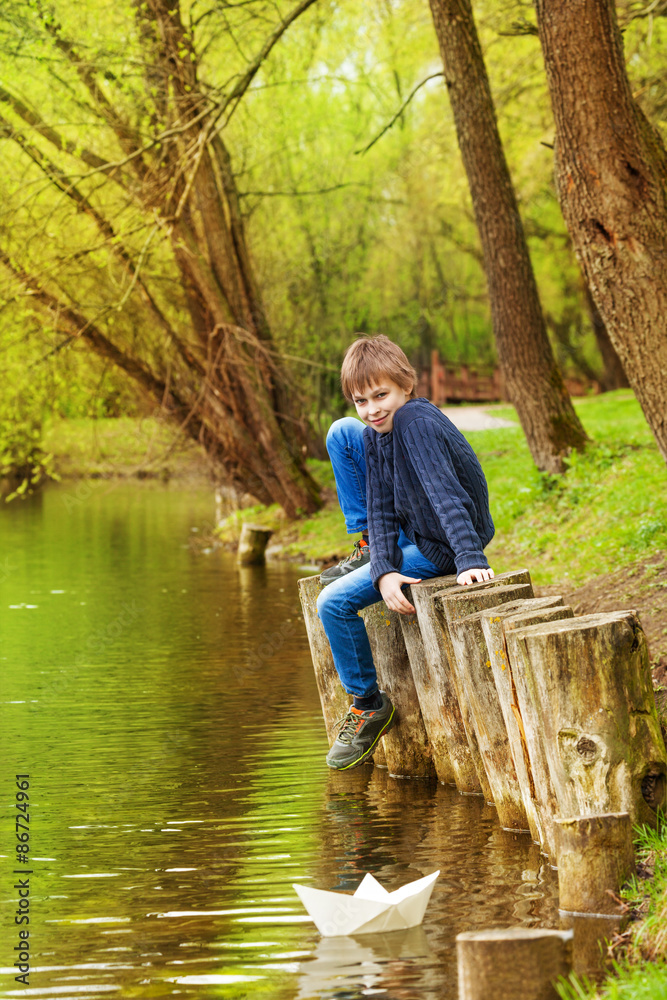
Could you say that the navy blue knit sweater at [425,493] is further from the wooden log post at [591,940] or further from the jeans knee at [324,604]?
the wooden log post at [591,940]

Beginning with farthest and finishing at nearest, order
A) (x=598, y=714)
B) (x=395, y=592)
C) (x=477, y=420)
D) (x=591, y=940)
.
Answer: (x=477, y=420) → (x=395, y=592) → (x=598, y=714) → (x=591, y=940)

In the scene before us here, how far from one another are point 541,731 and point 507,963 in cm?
128

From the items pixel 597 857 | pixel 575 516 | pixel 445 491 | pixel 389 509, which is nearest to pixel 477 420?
pixel 575 516

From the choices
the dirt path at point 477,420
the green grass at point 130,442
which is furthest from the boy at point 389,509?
the dirt path at point 477,420

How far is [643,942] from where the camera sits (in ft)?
10.9

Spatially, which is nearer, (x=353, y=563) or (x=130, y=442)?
(x=353, y=563)

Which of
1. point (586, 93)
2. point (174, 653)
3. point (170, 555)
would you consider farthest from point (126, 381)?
point (586, 93)

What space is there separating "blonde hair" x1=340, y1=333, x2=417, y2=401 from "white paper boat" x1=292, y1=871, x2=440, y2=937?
2266 millimetres

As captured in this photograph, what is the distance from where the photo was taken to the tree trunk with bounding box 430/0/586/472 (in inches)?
490

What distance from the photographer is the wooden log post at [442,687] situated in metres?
5.13

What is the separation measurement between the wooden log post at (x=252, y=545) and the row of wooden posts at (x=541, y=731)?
11.0 meters

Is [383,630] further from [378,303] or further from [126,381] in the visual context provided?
[378,303]

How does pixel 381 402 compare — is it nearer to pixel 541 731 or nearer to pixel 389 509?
pixel 389 509

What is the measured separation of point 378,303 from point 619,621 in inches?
1003
